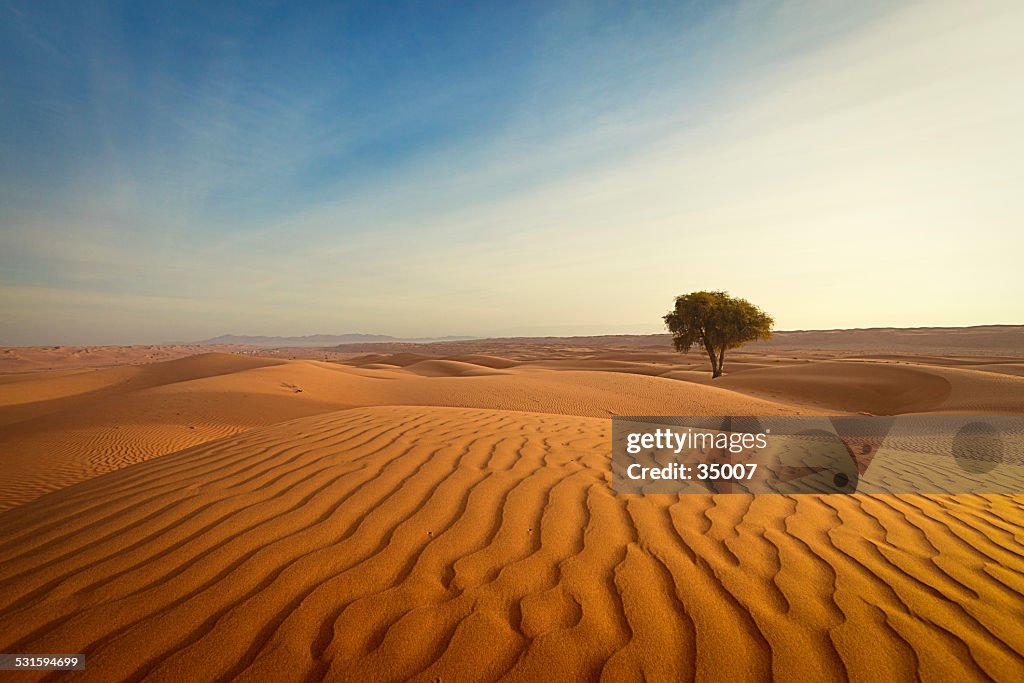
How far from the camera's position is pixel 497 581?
2.46m

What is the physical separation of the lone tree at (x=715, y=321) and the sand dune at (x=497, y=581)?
2066 cm

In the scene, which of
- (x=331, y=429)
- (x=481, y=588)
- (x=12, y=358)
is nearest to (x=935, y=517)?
(x=481, y=588)

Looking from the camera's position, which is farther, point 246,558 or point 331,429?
point 331,429

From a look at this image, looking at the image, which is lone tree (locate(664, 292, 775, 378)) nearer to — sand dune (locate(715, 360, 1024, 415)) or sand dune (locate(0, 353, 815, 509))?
sand dune (locate(715, 360, 1024, 415))

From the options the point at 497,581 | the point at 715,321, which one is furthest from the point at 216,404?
the point at 715,321

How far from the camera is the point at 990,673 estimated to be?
1867 millimetres

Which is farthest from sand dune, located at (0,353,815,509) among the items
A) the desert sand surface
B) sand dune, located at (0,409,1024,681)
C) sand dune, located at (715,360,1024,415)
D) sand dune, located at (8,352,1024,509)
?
sand dune, located at (0,409,1024,681)

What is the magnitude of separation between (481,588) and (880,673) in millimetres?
1829

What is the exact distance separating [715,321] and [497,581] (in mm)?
24097

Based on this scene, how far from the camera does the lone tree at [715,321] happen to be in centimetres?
2316

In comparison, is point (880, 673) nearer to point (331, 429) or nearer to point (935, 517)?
point (935, 517)

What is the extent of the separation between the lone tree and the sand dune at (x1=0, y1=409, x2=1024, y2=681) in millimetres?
20663

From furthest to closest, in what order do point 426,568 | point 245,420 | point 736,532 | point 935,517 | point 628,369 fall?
point 628,369 → point 245,420 → point 935,517 → point 736,532 → point 426,568

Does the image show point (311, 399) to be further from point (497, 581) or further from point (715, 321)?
point (715, 321)
